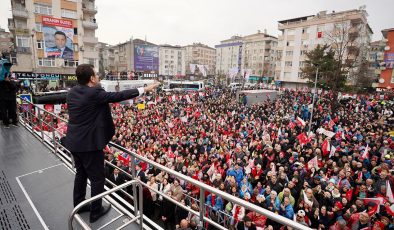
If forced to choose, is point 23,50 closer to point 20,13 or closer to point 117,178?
point 20,13

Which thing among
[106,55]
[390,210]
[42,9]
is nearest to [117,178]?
[390,210]

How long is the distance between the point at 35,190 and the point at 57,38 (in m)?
34.4

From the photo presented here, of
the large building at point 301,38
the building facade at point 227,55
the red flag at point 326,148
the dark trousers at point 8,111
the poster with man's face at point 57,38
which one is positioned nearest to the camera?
the dark trousers at point 8,111

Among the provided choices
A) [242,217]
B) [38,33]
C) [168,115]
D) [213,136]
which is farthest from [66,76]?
[242,217]

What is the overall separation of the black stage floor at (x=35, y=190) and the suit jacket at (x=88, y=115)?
95 centimetres

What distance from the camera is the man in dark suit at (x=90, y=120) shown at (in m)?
2.67

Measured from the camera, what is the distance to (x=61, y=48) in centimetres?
3247

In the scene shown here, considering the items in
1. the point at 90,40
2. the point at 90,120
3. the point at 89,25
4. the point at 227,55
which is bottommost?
the point at 90,120

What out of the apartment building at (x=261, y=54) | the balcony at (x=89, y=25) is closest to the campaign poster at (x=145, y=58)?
the balcony at (x=89, y=25)

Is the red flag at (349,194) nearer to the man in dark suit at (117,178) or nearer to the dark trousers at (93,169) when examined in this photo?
the man in dark suit at (117,178)

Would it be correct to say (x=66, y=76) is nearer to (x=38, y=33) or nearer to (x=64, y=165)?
(x=38, y=33)

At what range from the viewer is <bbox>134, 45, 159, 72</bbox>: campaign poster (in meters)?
47.8

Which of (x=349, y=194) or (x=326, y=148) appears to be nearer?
(x=349, y=194)

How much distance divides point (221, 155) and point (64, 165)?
6.59 m
